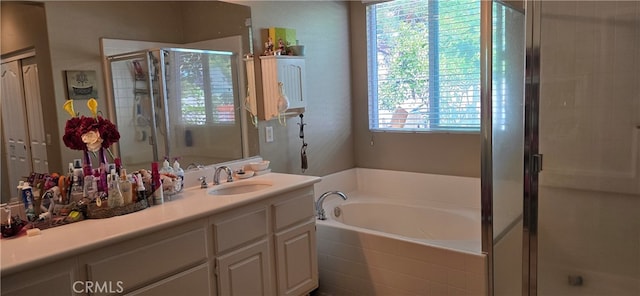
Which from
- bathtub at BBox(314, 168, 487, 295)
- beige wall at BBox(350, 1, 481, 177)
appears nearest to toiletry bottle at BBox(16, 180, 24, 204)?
bathtub at BBox(314, 168, 487, 295)

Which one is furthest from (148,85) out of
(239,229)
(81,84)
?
(239,229)

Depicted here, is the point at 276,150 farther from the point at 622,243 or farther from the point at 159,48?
the point at 622,243

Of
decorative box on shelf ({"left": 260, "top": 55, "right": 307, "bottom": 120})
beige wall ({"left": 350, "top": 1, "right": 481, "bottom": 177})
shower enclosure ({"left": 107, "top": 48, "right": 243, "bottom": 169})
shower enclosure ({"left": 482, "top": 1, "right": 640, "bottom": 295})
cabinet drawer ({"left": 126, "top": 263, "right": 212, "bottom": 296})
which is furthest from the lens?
beige wall ({"left": 350, "top": 1, "right": 481, "bottom": 177})

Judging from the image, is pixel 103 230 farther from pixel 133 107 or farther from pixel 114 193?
pixel 133 107

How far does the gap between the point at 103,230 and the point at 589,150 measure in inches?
106

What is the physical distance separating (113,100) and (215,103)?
2.35ft

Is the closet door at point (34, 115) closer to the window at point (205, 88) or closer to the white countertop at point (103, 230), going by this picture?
the white countertop at point (103, 230)

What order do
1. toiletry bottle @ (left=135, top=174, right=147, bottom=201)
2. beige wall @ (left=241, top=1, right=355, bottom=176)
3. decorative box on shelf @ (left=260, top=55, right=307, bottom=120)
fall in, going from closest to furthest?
toiletry bottle @ (left=135, top=174, right=147, bottom=201)
decorative box on shelf @ (left=260, top=55, right=307, bottom=120)
beige wall @ (left=241, top=1, right=355, bottom=176)

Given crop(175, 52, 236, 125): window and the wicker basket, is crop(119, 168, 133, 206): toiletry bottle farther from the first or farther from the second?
crop(175, 52, 236, 125): window

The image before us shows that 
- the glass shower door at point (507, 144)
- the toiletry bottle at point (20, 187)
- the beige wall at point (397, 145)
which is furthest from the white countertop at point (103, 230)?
the beige wall at point (397, 145)

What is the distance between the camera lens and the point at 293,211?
2.47m

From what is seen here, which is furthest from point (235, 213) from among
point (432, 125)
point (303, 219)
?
point (432, 125)

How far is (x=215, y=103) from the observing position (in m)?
2.81
